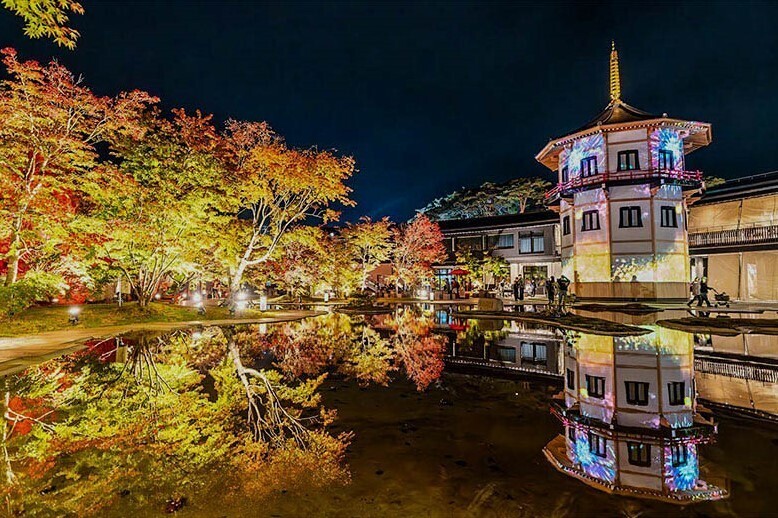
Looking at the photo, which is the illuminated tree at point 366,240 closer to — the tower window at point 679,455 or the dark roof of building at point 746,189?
the dark roof of building at point 746,189

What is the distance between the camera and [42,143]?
50.3ft

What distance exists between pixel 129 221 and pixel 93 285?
4.06 m

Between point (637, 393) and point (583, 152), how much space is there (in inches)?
1036

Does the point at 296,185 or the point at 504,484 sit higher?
the point at 296,185

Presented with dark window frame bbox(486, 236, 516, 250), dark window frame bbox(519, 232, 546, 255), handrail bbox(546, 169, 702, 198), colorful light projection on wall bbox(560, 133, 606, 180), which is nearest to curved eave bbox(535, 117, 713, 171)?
colorful light projection on wall bbox(560, 133, 606, 180)

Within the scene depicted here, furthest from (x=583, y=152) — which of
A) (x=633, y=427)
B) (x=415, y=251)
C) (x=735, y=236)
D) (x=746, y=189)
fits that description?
(x=633, y=427)

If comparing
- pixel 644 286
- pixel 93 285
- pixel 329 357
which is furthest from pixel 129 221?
pixel 644 286

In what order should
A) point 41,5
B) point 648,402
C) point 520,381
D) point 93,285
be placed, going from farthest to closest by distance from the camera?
point 93,285, point 520,381, point 648,402, point 41,5

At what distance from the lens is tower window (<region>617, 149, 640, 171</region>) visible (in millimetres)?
27556

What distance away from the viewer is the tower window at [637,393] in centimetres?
655

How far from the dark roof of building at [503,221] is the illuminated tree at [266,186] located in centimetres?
2696

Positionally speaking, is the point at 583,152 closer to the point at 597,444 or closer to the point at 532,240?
the point at 532,240

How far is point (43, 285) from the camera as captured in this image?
14852 mm

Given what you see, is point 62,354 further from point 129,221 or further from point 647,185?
point 647,185
